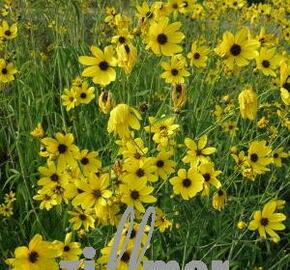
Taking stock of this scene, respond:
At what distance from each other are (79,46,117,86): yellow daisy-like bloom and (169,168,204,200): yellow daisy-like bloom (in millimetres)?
437

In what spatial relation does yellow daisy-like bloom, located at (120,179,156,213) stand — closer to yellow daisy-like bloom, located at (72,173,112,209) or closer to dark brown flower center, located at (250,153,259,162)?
yellow daisy-like bloom, located at (72,173,112,209)

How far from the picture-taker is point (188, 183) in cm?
190

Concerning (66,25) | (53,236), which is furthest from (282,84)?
(66,25)

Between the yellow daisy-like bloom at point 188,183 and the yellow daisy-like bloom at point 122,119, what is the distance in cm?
26

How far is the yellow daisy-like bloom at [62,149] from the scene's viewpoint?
1904mm

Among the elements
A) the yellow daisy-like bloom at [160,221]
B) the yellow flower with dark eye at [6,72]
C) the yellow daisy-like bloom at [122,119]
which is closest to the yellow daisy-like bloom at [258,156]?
the yellow daisy-like bloom at [160,221]

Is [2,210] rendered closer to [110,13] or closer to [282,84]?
[282,84]

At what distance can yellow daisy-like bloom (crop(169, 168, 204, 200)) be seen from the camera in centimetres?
186

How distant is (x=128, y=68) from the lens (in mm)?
1825

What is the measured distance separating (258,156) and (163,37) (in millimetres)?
577

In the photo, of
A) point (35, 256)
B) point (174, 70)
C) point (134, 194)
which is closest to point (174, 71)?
point (174, 70)

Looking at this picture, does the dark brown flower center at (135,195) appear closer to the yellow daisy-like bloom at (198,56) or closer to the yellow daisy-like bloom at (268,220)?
the yellow daisy-like bloom at (268,220)

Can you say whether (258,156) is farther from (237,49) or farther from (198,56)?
(198,56)

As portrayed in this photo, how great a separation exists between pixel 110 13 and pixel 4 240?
1.80 metres
